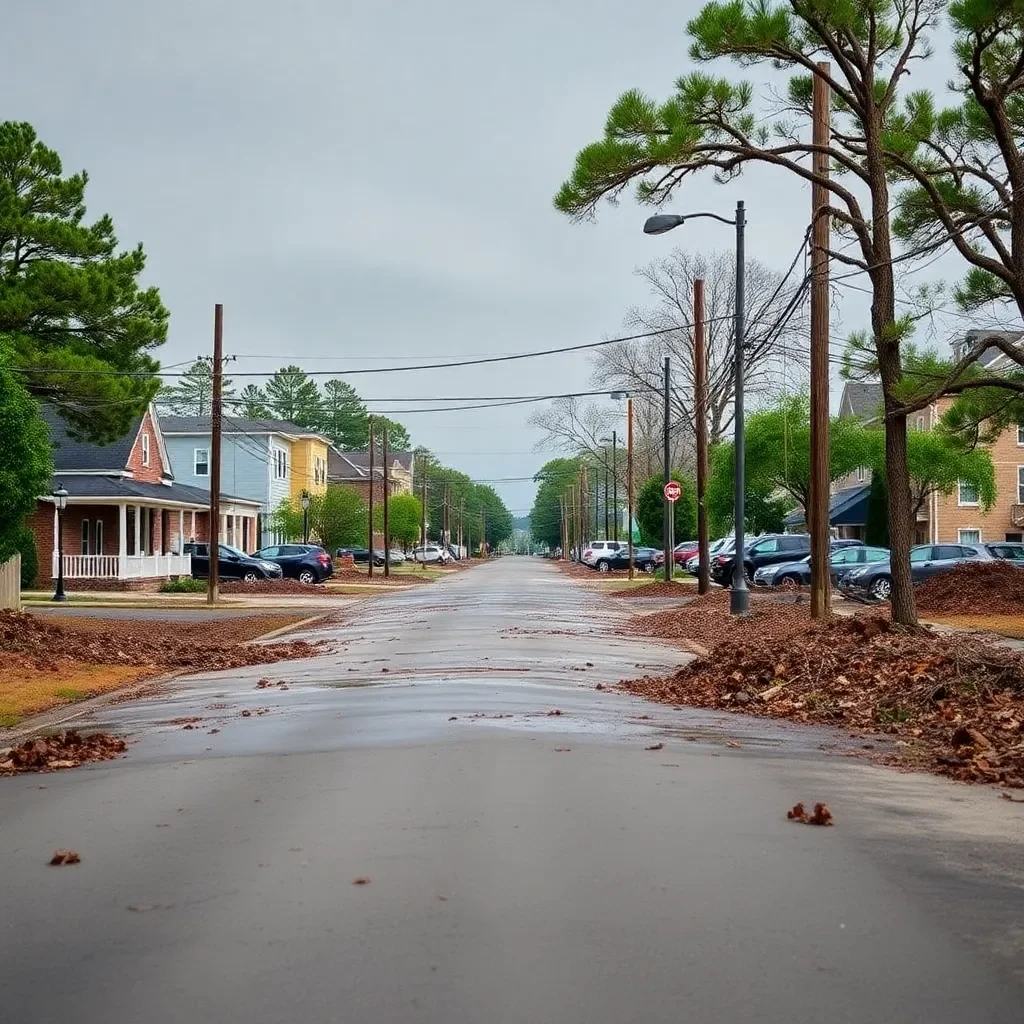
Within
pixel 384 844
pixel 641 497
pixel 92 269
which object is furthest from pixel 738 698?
pixel 641 497

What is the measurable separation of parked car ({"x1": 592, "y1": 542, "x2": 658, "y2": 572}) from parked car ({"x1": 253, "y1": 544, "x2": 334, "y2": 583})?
66.6 feet

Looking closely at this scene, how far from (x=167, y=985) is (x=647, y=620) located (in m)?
27.5

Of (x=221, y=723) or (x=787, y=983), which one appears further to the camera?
(x=221, y=723)

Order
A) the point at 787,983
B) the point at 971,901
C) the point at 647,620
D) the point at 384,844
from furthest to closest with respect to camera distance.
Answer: the point at 647,620 → the point at 384,844 → the point at 971,901 → the point at 787,983

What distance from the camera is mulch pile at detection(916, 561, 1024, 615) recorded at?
107 feet

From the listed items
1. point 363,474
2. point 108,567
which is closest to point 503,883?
point 108,567

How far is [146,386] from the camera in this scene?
38.8 m

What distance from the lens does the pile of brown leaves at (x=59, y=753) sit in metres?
10.8

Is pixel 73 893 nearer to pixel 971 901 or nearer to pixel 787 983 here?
pixel 787 983

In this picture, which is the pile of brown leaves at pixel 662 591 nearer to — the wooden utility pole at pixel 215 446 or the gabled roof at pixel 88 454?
the wooden utility pole at pixel 215 446

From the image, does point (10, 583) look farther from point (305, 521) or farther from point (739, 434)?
point (305, 521)

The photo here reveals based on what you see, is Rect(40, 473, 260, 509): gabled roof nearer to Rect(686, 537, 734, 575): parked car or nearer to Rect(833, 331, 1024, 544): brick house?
Rect(686, 537, 734, 575): parked car

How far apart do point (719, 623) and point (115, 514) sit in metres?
30.7

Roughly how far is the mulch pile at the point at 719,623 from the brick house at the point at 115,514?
22.2 meters
